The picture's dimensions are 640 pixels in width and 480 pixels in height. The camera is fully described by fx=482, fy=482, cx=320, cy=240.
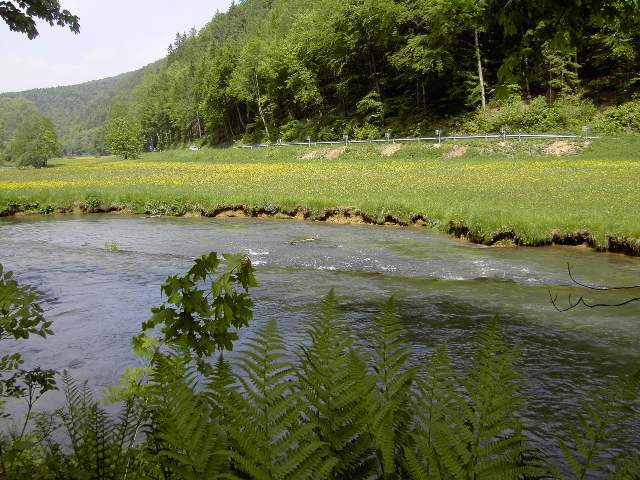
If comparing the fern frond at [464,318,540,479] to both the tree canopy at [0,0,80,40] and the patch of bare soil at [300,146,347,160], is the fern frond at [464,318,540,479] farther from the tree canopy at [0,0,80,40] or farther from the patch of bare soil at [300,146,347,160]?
the patch of bare soil at [300,146,347,160]

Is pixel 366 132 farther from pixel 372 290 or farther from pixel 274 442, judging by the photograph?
pixel 274 442

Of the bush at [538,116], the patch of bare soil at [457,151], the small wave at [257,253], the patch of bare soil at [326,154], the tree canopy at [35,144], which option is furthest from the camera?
the tree canopy at [35,144]

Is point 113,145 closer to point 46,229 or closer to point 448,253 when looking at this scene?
point 46,229

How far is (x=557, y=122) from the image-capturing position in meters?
39.1

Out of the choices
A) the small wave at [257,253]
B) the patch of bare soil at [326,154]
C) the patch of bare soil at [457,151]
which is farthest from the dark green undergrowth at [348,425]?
the patch of bare soil at [326,154]

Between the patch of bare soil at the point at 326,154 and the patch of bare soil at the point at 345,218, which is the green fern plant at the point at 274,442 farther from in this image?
the patch of bare soil at the point at 326,154

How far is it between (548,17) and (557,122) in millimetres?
39375

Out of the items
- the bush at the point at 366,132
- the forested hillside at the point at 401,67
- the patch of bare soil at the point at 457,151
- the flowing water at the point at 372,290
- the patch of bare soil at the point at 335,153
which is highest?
the forested hillside at the point at 401,67

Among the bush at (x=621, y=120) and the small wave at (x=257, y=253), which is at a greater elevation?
the bush at (x=621, y=120)

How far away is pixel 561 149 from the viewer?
33219mm

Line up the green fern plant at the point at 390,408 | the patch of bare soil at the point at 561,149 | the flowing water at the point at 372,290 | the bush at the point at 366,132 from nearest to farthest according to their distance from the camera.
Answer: the green fern plant at the point at 390,408, the flowing water at the point at 372,290, the patch of bare soil at the point at 561,149, the bush at the point at 366,132

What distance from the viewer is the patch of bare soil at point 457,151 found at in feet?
122

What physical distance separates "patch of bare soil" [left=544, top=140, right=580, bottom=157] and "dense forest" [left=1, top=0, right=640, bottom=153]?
19.8ft

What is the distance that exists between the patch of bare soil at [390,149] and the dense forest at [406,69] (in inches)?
295
